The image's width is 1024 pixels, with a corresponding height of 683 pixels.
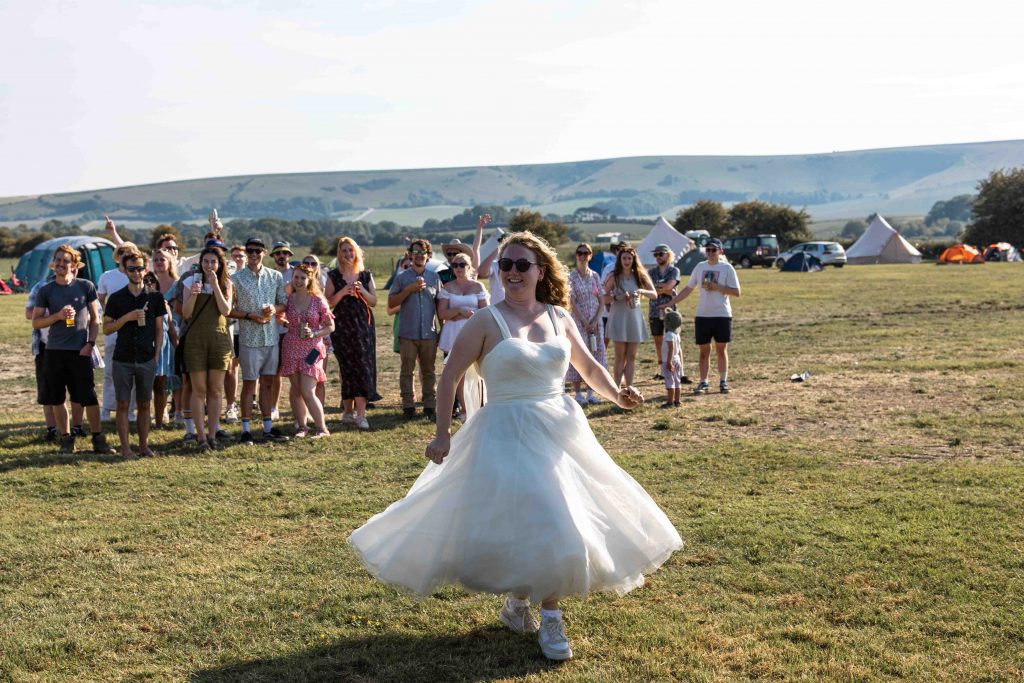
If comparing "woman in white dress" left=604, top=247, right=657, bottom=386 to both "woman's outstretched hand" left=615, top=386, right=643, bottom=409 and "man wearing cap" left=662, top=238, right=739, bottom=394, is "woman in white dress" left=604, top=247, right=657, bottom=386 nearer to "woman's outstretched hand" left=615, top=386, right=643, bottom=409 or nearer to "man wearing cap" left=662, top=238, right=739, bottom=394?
"man wearing cap" left=662, top=238, right=739, bottom=394

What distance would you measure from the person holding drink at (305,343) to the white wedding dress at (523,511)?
574cm

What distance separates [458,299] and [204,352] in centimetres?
278

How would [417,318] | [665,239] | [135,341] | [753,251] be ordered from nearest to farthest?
1. [135,341]
2. [417,318]
3. [753,251]
4. [665,239]

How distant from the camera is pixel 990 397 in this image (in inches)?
476

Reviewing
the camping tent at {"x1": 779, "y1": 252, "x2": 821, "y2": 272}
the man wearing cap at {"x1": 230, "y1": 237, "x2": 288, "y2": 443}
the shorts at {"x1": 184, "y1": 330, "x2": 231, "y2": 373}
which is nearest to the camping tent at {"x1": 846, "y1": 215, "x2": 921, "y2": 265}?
the camping tent at {"x1": 779, "y1": 252, "x2": 821, "y2": 272}

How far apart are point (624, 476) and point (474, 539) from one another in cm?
82

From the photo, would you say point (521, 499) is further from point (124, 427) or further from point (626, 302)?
point (626, 302)

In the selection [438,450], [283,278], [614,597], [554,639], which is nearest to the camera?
[554,639]

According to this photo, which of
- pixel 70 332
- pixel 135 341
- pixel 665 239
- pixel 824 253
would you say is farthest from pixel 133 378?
pixel 665 239

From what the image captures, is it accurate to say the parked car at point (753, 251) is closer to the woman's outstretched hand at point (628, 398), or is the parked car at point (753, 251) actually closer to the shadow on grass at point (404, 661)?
the woman's outstretched hand at point (628, 398)

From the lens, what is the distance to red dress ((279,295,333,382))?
1070 cm

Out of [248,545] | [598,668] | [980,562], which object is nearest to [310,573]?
[248,545]

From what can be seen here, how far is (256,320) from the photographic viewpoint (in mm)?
10445

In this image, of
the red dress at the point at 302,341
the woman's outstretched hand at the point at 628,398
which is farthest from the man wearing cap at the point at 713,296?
the woman's outstretched hand at the point at 628,398
